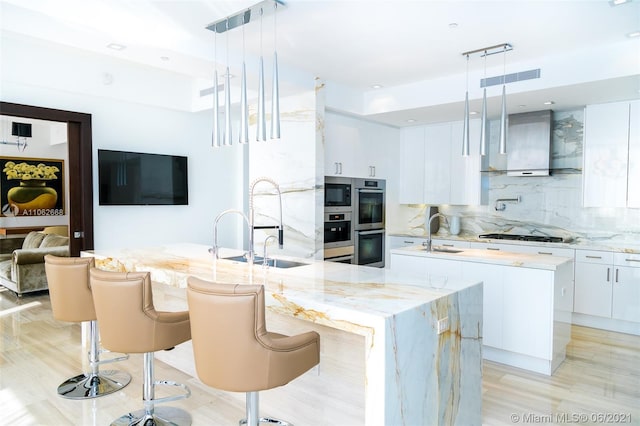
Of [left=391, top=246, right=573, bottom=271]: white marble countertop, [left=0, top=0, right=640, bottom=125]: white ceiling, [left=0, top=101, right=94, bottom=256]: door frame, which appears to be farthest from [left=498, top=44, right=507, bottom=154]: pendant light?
[left=0, top=101, right=94, bottom=256]: door frame

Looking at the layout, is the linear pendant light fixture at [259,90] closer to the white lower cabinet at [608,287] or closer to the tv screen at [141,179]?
the tv screen at [141,179]

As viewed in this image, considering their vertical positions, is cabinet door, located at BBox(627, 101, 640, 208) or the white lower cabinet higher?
cabinet door, located at BBox(627, 101, 640, 208)

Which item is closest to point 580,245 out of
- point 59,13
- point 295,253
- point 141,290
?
point 295,253

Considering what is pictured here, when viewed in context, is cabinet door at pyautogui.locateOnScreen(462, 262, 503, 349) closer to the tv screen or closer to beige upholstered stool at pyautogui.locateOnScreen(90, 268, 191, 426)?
beige upholstered stool at pyautogui.locateOnScreen(90, 268, 191, 426)

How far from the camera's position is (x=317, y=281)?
8.07 feet

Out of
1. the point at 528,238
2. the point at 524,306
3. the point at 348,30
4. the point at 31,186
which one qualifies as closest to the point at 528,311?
the point at 524,306

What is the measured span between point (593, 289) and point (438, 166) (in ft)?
8.00

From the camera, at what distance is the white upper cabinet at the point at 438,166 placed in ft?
19.1

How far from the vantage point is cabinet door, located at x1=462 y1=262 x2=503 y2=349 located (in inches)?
141

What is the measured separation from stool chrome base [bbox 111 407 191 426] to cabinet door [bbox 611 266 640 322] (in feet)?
14.5

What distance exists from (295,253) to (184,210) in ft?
6.79

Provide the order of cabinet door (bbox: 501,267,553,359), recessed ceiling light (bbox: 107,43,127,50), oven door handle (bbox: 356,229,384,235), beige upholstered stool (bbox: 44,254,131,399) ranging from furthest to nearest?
1. oven door handle (bbox: 356,229,384,235)
2. recessed ceiling light (bbox: 107,43,127,50)
3. cabinet door (bbox: 501,267,553,359)
4. beige upholstered stool (bbox: 44,254,131,399)

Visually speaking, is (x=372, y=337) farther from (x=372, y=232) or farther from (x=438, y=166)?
(x=438, y=166)

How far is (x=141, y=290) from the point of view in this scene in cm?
238
